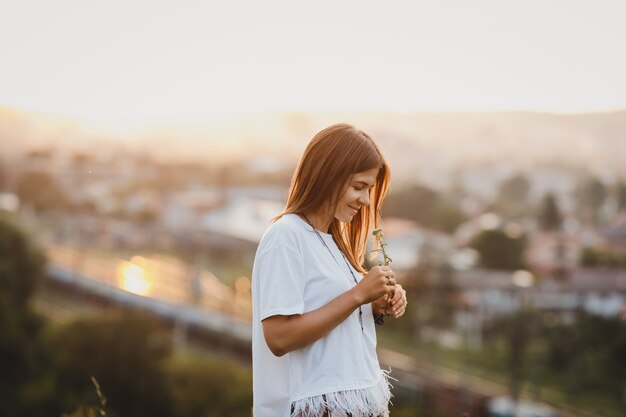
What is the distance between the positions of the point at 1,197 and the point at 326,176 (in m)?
18.9

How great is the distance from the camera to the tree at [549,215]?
62.9 feet

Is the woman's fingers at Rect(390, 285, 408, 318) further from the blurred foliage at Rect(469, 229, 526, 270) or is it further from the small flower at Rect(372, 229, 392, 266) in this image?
the blurred foliage at Rect(469, 229, 526, 270)

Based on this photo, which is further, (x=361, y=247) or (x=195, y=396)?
(x=195, y=396)

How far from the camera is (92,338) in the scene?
553 inches

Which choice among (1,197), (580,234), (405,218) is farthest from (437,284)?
(1,197)

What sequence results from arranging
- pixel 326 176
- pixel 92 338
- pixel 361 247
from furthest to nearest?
pixel 92 338 → pixel 361 247 → pixel 326 176

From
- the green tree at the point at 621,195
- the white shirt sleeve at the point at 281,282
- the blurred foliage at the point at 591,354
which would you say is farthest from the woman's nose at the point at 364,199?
the green tree at the point at 621,195

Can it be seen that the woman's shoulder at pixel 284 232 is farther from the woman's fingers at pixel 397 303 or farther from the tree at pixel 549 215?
the tree at pixel 549 215

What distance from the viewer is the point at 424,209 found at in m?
19.8

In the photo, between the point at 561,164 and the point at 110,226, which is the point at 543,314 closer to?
the point at 561,164

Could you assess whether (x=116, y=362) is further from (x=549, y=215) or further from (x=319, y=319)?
(x=319, y=319)

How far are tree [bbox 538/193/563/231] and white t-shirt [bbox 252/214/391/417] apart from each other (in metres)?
19.3

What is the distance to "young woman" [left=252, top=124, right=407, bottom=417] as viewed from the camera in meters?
0.70

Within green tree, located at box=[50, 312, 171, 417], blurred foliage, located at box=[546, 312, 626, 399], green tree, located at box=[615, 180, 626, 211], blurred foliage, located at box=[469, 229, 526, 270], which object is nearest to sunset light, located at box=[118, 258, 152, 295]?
green tree, located at box=[50, 312, 171, 417]
